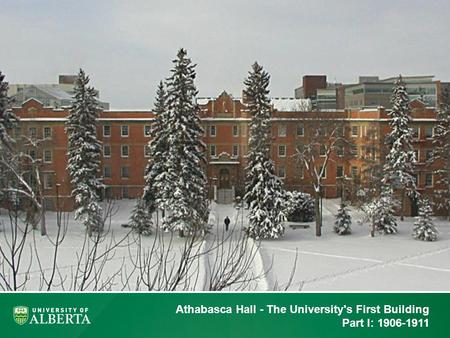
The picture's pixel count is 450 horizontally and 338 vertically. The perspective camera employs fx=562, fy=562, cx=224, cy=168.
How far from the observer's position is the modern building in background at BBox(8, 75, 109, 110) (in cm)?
201

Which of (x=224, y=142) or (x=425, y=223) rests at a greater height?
(x=224, y=142)

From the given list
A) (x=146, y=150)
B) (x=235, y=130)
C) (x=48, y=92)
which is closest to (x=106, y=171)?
(x=146, y=150)

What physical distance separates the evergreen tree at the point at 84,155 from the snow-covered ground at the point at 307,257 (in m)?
0.14

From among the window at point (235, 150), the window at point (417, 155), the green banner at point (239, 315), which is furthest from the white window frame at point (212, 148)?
the green banner at point (239, 315)

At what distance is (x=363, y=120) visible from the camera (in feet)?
11.1

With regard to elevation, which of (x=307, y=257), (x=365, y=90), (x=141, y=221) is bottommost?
(x=307, y=257)

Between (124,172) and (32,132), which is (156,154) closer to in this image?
(124,172)

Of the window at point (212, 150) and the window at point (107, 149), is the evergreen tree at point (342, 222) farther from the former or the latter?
the window at point (107, 149)

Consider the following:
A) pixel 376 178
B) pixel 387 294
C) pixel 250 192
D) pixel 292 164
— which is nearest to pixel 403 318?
pixel 387 294

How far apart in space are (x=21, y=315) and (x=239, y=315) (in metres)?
Answer: 0.47

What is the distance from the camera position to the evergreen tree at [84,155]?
2.75 meters

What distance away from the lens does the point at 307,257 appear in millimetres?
→ 3955

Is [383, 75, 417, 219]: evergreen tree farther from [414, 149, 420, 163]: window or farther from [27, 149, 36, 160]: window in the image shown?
[27, 149, 36, 160]: window

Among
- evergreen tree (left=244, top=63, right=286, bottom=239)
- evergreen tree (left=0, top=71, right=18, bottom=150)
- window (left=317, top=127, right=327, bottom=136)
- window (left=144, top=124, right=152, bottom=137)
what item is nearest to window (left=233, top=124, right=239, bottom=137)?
evergreen tree (left=244, top=63, right=286, bottom=239)
